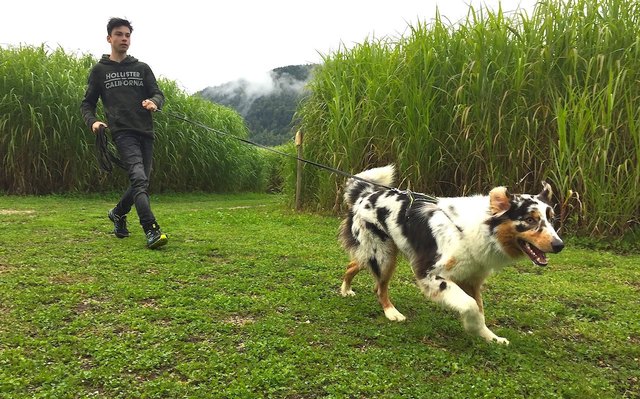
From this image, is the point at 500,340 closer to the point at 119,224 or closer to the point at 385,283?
the point at 385,283

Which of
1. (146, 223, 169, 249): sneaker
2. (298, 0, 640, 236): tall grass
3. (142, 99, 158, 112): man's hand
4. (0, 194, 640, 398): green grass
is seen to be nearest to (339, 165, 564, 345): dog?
(0, 194, 640, 398): green grass

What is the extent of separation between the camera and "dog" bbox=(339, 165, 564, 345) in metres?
2.75

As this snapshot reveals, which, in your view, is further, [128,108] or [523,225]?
[128,108]

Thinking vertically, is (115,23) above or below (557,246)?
above

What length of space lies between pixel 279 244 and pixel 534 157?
3.15 m

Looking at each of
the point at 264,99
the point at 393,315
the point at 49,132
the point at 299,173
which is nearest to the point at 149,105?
the point at 393,315

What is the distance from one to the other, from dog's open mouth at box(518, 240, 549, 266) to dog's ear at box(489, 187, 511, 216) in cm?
20

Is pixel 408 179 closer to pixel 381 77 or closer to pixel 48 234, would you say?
pixel 381 77

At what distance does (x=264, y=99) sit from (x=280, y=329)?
33602mm

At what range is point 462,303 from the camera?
2.78 m

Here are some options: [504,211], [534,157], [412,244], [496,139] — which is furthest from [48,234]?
[534,157]

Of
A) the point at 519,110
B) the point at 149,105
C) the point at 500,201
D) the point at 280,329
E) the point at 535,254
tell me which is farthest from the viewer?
the point at 519,110

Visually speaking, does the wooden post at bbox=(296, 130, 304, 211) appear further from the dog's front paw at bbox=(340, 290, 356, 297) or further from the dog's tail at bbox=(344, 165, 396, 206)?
the dog's front paw at bbox=(340, 290, 356, 297)

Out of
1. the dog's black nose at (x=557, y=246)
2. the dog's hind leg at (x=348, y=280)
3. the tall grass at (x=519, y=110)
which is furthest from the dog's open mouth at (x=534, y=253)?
the tall grass at (x=519, y=110)
